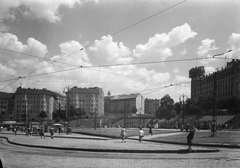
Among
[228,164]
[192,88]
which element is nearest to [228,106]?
[192,88]

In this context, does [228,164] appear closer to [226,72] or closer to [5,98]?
[226,72]

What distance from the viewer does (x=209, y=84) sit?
10925 cm

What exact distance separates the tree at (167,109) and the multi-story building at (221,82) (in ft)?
38.3

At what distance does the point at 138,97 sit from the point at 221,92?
87.2 m

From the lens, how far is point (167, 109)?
10312cm

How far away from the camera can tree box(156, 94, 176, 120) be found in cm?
10183

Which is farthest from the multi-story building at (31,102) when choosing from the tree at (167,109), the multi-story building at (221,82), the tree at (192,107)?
the tree at (192,107)

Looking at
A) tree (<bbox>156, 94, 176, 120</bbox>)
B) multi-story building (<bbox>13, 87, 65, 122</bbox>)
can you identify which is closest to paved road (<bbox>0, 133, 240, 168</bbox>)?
tree (<bbox>156, 94, 176, 120</bbox>)

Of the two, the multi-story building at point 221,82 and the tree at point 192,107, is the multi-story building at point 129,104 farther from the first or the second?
the tree at point 192,107

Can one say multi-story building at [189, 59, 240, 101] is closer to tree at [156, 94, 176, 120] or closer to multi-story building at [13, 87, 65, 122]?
tree at [156, 94, 176, 120]

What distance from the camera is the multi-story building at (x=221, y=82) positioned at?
86312 mm

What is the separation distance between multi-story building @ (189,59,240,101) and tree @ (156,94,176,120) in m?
11.7

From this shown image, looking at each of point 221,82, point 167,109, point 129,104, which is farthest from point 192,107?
point 129,104

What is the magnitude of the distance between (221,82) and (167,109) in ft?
70.6
